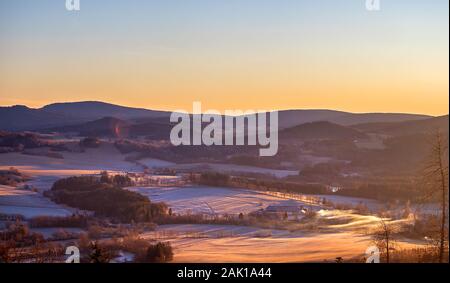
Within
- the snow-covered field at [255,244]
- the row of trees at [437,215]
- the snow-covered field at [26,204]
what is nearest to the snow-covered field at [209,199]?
the snow-covered field at [255,244]

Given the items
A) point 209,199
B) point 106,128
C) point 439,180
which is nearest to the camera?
point 439,180

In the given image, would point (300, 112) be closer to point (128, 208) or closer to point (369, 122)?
point (369, 122)

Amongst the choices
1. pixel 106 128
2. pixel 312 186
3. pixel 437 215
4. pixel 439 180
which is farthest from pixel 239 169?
pixel 439 180

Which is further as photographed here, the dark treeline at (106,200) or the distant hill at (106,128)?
the distant hill at (106,128)

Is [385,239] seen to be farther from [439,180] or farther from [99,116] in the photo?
[99,116]

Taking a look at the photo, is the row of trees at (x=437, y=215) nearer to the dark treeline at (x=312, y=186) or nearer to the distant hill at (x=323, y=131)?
the dark treeline at (x=312, y=186)

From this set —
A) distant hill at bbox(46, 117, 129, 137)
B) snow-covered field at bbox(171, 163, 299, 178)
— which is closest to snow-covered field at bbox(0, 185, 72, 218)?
distant hill at bbox(46, 117, 129, 137)
